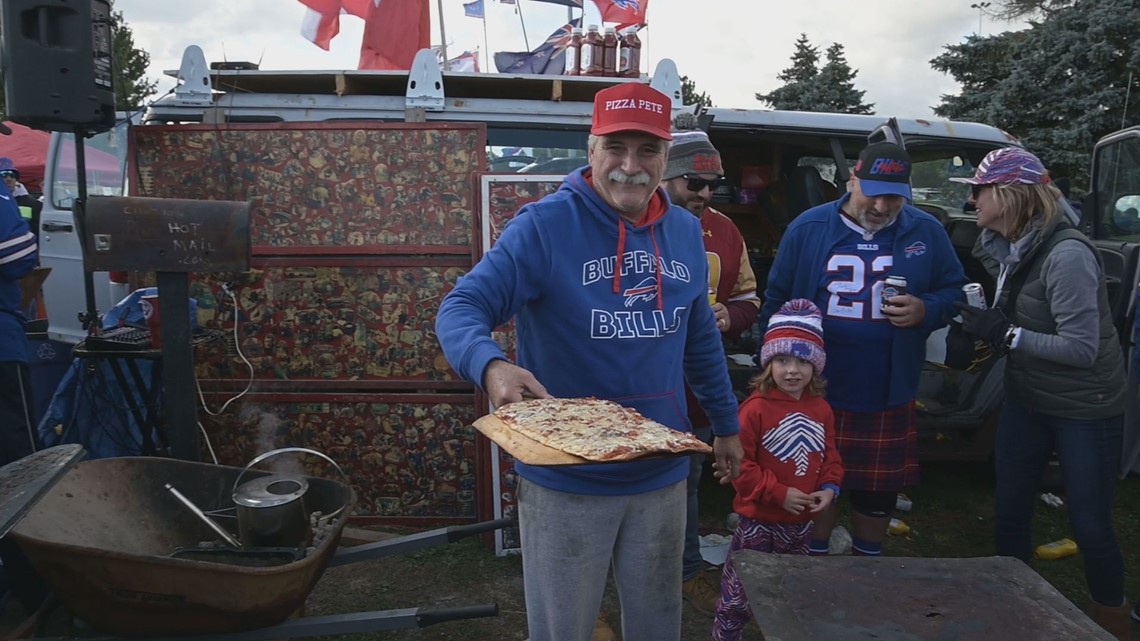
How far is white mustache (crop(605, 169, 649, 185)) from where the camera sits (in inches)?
87.8

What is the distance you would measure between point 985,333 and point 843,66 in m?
21.3

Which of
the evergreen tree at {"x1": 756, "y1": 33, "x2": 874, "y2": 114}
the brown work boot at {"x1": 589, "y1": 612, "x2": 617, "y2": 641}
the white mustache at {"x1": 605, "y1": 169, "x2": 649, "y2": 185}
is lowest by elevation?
the brown work boot at {"x1": 589, "y1": 612, "x2": 617, "y2": 641}

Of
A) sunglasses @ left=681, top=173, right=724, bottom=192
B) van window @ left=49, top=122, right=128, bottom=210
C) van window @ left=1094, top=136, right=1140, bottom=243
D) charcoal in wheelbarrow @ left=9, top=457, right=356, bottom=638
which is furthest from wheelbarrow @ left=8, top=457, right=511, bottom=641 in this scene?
van window @ left=1094, top=136, right=1140, bottom=243

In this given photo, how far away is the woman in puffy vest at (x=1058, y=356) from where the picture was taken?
10.3ft

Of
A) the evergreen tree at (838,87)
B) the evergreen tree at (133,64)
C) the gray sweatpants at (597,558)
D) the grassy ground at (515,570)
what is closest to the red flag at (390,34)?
the grassy ground at (515,570)

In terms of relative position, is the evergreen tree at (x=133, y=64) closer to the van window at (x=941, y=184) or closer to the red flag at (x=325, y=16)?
the red flag at (x=325, y=16)

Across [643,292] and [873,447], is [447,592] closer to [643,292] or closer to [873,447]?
[873,447]

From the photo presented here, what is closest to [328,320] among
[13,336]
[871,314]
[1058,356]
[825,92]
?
[13,336]

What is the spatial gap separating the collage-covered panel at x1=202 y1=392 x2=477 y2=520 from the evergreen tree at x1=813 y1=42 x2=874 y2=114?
17.2 metres

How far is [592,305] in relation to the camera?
86.4 inches

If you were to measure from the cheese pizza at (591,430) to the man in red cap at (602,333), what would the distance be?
0.52 ft

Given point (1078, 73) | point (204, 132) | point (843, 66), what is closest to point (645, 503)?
point (204, 132)

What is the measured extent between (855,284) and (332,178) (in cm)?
296

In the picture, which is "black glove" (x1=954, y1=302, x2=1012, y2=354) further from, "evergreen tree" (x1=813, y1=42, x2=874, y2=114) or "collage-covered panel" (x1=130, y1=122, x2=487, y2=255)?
"evergreen tree" (x1=813, y1=42, x2=874, y2=114)
